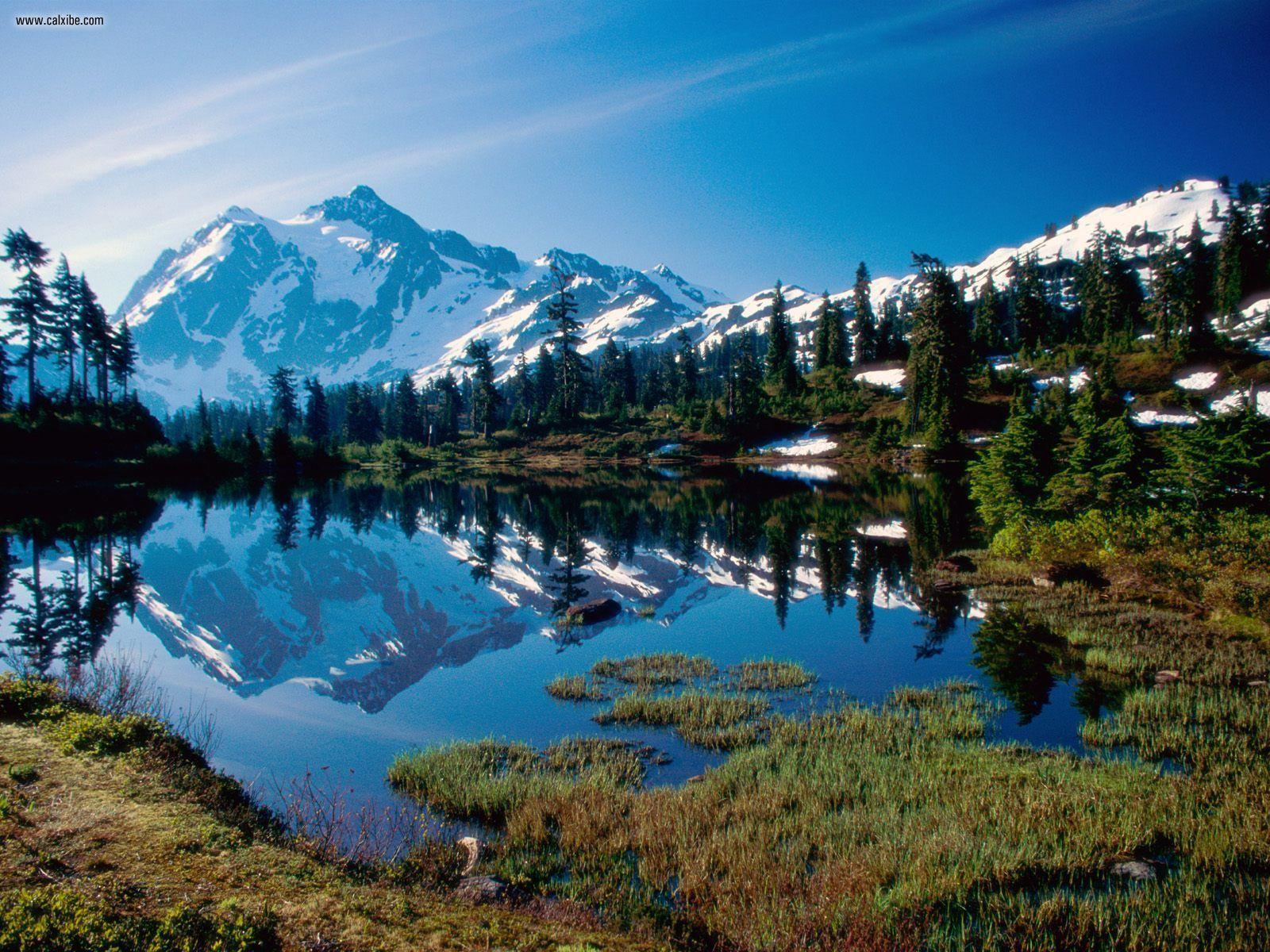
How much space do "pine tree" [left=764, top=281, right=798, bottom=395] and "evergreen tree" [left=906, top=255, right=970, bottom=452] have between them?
75.1ft

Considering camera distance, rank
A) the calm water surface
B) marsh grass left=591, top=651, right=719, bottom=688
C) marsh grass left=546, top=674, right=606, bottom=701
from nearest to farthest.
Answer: the calm water surface, marsh grass left=546, top=674, right=606, bottom=701, marsh grass left=591, top=651, right=719, bottom=688

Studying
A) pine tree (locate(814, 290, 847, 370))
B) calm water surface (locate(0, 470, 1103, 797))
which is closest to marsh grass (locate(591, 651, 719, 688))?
calm water surface (locate(0, 470, 1103, 797))

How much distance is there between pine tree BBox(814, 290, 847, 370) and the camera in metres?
100

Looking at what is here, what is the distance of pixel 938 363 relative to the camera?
221 ft

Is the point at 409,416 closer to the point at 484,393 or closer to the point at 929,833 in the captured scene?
the point at 484,393

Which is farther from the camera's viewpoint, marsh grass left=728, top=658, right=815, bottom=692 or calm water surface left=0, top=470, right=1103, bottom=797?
marsh grass left=728, top=658, right=815, bottom=692

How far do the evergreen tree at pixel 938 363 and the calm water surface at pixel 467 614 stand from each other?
936 inches

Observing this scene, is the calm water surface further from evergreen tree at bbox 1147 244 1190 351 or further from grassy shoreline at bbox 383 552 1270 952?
evergreen tree at bbox 1147 244 1190 351

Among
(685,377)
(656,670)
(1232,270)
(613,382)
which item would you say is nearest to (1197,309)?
(1232,270)

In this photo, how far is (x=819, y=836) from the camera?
7.97m

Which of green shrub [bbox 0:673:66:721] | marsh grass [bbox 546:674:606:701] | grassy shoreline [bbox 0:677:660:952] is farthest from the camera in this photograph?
marsh grass [bbox 546:674:606:701]

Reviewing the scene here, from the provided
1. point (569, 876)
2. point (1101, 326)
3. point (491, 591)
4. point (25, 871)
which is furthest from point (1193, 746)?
point (1101, 326)

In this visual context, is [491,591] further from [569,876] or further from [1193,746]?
[1193,746]

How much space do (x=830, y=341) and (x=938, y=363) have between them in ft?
116
